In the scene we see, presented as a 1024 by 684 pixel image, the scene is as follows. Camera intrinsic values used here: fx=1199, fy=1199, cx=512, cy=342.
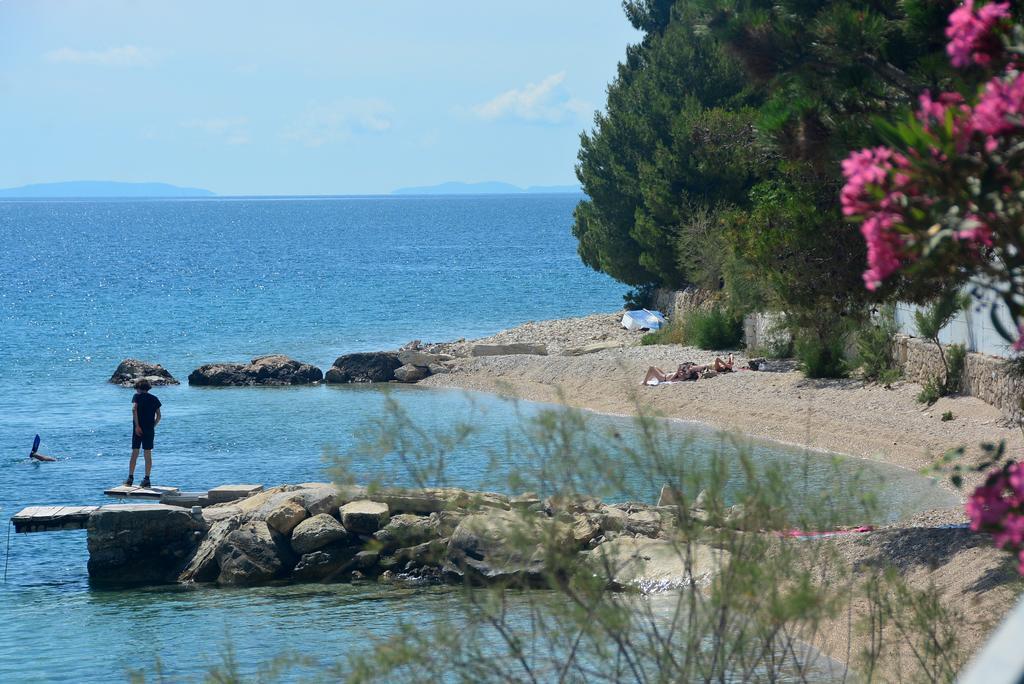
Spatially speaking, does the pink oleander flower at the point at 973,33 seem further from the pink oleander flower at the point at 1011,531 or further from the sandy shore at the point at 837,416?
the sandy shore at the point at 837,416

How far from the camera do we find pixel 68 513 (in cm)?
1780

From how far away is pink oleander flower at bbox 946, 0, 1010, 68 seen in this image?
152 inches

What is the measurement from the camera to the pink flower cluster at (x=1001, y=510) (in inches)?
134

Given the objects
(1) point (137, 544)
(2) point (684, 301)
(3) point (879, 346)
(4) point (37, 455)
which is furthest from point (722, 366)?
(1) point (137, 544)

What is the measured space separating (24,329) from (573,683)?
53456 mm

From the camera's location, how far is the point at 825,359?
25.0m

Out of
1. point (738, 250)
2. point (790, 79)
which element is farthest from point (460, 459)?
point (790, 79)

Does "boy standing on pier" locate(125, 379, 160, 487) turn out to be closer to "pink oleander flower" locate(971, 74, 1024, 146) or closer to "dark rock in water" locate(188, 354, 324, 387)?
"dark rock in water" locate(188, 354, 324, 387)

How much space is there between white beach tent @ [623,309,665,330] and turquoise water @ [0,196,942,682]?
9200 millimetres

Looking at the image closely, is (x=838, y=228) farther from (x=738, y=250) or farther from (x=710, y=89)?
(x=710, y=89)

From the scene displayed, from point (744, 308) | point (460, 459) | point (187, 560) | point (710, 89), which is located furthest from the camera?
point (710, 89)

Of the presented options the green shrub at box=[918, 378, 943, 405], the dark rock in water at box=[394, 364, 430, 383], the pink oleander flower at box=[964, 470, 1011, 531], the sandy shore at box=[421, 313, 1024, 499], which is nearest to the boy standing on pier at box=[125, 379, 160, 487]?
the sandy shore at box=[421, 313, 1024, 499]

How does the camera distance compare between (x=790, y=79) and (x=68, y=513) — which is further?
(x=68, y=513)

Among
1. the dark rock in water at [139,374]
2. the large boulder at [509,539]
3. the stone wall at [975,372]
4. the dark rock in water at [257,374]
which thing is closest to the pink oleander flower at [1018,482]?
the large boulder at [509,539]
